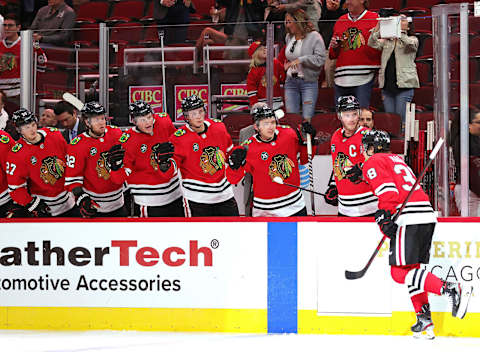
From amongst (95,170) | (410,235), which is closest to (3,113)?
(95,170)

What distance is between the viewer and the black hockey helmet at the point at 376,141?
13.9 feet

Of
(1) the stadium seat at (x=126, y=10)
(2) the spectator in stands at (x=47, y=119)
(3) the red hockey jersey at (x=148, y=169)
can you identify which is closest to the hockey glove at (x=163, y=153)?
(3) the red hockey jersey at (x=148, y=169)

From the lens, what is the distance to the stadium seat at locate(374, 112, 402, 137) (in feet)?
15.1

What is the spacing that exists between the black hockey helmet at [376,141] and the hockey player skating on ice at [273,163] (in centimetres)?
54

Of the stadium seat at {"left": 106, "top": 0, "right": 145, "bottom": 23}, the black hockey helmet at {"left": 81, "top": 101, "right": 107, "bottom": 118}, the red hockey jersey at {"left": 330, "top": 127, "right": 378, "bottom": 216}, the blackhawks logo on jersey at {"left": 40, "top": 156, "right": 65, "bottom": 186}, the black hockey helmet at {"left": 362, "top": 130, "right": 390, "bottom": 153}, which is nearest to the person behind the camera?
the black hockey helmet at {"left": 362, "top": 130, "right": 390, "bottom": 153}

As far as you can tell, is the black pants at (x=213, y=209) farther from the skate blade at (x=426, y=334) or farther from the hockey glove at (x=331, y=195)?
the skate blade at (x=426, y=334)

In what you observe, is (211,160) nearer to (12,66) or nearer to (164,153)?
(164,153)

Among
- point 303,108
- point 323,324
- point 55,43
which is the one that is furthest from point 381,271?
point 55,43

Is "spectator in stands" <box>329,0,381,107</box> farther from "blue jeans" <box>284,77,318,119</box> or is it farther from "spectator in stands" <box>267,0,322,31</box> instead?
"spectator in stands" <box>267,0,322,31</box>

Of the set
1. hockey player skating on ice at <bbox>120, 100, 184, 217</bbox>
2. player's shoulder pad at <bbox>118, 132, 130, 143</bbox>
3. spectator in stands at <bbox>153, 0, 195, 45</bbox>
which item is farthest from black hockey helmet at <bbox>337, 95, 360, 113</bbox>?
spectator in stands at <bbox>153, 0, 195, 45</bbox>

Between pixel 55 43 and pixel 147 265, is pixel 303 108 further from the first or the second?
pixel 55 43

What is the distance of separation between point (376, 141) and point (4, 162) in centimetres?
231

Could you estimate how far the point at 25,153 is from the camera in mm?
5000

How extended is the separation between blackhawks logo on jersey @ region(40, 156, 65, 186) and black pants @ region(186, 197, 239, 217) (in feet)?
2.75
